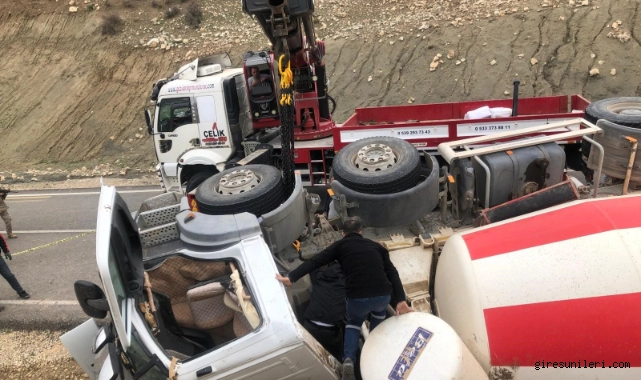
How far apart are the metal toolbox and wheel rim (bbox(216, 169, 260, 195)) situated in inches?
107

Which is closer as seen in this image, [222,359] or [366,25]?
[222,359]

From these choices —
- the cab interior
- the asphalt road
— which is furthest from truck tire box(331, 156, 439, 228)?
the asphalt road

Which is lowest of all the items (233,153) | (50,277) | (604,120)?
(50,277)

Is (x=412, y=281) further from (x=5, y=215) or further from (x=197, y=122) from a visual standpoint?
(x=5, y=215)

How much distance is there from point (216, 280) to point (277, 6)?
3.71 meters

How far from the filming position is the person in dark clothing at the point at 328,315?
457 cm

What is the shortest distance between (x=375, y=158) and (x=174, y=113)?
216 inches

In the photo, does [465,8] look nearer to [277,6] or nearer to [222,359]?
[277,6]

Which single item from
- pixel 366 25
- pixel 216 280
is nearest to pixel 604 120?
pixel 216 280

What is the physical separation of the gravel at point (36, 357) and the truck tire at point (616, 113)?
280 inches

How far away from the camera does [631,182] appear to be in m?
5.92

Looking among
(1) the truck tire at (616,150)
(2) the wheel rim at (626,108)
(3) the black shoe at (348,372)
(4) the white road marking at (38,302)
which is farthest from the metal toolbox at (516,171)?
(4) the white road marking at (38,302)

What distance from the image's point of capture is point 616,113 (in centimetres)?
645

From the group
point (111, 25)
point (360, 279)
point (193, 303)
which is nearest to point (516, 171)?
point (360, 279)
